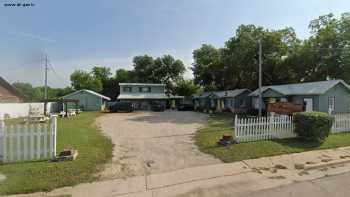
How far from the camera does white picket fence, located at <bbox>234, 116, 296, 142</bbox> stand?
344 inches

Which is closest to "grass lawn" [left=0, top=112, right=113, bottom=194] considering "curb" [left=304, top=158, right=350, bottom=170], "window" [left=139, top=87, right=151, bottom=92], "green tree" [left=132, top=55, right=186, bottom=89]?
"curb" [left=304, top=158, right=350, bottom=170]

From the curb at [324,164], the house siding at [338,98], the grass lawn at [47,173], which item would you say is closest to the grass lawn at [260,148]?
the curb at [324,164]

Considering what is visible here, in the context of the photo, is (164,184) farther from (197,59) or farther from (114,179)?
(197,59)

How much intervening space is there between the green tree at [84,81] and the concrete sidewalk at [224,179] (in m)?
51.7

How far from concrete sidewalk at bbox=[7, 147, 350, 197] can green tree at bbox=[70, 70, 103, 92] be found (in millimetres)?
51693

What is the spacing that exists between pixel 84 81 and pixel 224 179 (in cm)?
5771

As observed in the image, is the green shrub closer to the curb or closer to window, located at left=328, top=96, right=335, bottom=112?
the curb

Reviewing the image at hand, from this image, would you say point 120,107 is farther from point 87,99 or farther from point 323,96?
point 323,96

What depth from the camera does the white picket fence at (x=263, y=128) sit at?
873 centimetres

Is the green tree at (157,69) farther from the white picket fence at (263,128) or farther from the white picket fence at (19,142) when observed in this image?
the white picket fence at (19,142)

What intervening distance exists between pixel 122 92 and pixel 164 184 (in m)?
37.2

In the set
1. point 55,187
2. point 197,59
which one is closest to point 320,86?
point 55,187

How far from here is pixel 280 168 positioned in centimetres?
605

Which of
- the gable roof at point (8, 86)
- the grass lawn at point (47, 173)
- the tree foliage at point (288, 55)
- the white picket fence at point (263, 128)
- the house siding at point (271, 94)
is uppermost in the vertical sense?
the tree foliage at point (288, 55)
